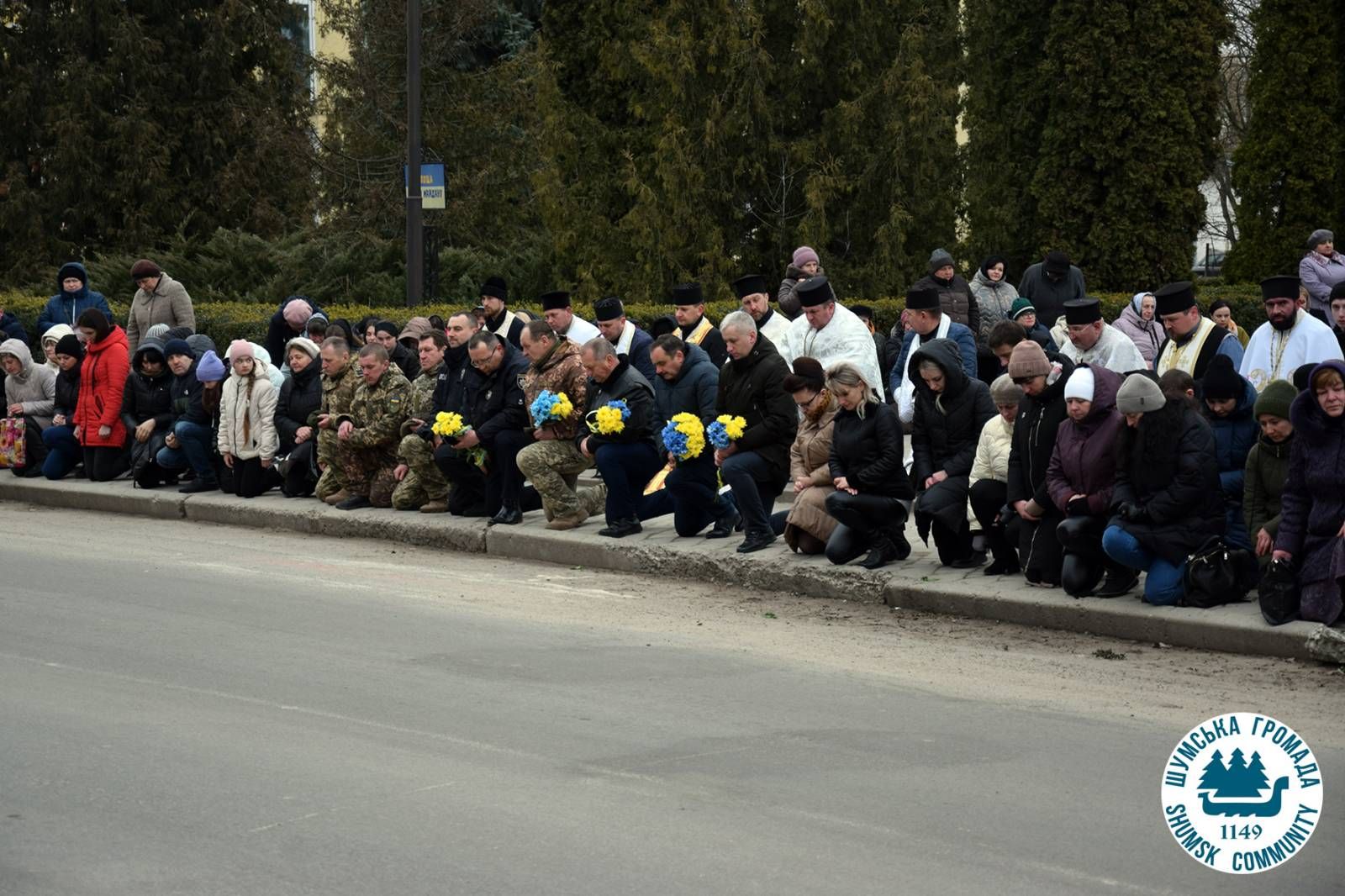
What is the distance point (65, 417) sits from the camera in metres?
18.0

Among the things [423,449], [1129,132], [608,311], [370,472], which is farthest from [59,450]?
[1129,132]

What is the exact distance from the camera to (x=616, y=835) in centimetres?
657

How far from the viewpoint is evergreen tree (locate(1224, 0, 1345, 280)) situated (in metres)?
24.3

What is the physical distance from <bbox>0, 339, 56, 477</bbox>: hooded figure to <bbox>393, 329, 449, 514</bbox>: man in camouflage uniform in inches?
201

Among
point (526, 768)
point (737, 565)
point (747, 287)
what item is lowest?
point (526, 768)

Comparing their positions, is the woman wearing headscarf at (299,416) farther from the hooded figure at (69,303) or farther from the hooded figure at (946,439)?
the hooded figure at (946,439)

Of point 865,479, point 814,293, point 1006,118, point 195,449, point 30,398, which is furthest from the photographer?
point 1006,118

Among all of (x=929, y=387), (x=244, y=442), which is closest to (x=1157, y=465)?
(x=929, y=387)

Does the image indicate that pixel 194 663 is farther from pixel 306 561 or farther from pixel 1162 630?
pixel 1162 630

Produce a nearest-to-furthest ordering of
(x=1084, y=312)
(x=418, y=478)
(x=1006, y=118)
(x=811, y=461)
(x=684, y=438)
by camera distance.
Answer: (x=1084, y=312) → (x=811, y=461) → (x=684, y=438) → (x=418, y=478) → (x=1006, y=118)

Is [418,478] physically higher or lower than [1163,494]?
lower

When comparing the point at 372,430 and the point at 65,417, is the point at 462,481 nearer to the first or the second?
the point at 372,430

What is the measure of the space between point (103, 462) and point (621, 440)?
6735mm

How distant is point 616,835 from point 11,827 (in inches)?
91.5
